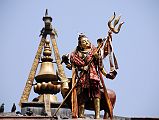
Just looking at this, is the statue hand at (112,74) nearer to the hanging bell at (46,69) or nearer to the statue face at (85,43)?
the statue face at (85,43)

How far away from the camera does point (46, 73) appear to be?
1580 cm

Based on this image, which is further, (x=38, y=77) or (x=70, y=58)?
(x=38, y=77)

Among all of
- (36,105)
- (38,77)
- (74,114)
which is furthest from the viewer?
(38,77)

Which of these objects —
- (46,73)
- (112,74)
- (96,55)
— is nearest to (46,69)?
(46,73)

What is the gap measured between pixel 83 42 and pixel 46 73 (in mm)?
8100

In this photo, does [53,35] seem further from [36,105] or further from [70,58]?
[70,58]

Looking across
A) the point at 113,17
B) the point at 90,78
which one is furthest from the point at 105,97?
the point at 113,17

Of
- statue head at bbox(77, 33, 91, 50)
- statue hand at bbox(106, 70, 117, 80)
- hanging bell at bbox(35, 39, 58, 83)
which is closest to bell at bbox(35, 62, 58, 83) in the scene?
hanging bell at bbox(35, 39, 58, 83)

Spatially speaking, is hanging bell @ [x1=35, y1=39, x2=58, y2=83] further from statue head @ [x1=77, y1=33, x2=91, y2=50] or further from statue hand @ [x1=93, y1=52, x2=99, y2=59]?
statue hand @ [x1=93, y1=52, x2=99, y2=59]

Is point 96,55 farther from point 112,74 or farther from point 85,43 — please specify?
point 112,74

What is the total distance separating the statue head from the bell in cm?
758

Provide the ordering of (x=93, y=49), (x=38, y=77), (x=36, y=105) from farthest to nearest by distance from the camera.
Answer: (x=38, y=77) < (x=36, y=105) < (x=93, y=49)

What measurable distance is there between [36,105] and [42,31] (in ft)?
19.3

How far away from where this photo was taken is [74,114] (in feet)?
24.4
